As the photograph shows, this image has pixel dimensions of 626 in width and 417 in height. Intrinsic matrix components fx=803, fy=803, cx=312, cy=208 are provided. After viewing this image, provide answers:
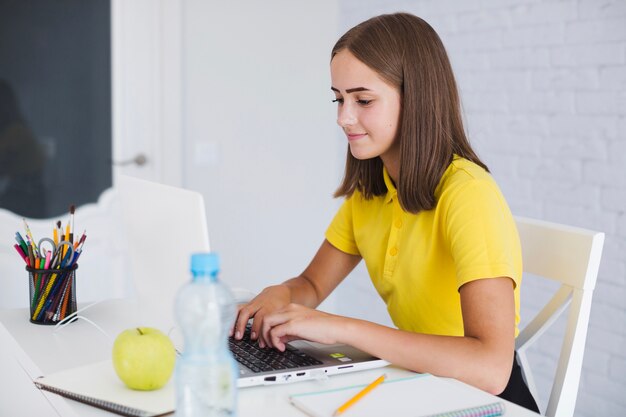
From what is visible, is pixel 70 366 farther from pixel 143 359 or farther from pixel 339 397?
pixel 339 397

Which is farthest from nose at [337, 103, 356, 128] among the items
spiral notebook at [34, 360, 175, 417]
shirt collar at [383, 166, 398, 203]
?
spiral notebook at [34, 360, 175, 417]

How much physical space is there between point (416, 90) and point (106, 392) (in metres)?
0.73

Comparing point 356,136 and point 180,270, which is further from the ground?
point 356,136

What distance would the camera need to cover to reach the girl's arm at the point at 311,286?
139 cm

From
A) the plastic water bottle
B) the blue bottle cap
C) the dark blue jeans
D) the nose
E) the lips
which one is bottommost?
the dark blue jeans

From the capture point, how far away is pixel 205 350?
2.55 feet

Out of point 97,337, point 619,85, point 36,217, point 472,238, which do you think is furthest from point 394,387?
point 36,217

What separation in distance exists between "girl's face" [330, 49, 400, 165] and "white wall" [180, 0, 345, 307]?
168 cm

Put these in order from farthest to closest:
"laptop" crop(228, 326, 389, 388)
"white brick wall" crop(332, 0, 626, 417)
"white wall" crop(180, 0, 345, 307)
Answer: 1. "white wall" crop(180, 0, 345, 307)
2. "white brick wall" crop(332, 0, 626, 417)
3. "laptop" crop(228, 326, 389, 388)

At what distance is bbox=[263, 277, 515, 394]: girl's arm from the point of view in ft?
3.76

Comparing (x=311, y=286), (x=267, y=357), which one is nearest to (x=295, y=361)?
(x=267, y=357)

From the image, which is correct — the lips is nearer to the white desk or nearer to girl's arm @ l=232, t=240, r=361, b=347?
girl's arm @ l=232, t=240, r=361, b=347

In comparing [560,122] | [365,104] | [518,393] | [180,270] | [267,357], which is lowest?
[518,393]

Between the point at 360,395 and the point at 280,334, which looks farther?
the point at 280,334
